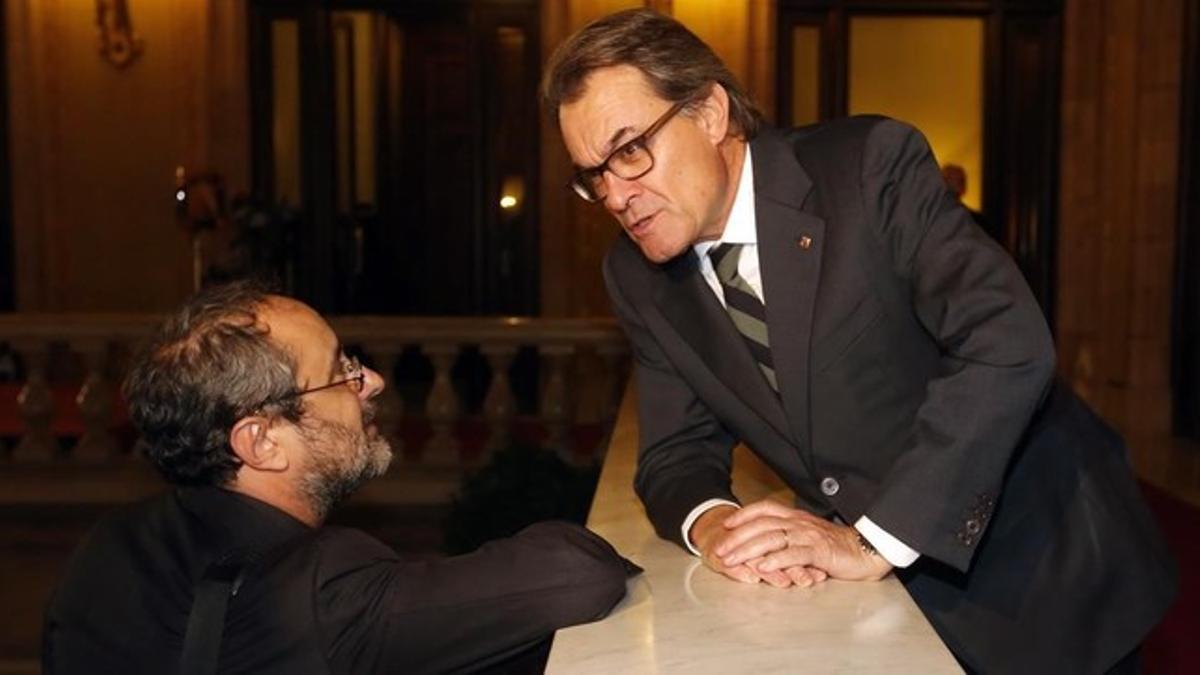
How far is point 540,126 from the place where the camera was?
11.8 metres

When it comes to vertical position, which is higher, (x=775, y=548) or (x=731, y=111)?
(x=731, y=111)

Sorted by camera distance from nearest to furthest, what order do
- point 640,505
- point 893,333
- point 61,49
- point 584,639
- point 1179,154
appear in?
point 584,639 → point 893,333 → point 640,505 → point 1179,154 → point 61,49

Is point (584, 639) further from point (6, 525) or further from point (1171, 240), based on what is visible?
point (1171, 240)

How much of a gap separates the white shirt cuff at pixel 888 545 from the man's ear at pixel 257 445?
81 centimetres

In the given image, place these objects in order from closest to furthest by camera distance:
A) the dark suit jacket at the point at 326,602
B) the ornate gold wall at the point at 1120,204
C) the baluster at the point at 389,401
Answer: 1. the dark suit jacket at the point at 326,602
2. the baluster at the point at 389,401
3. the ornate gold wall at the point at 1120,204

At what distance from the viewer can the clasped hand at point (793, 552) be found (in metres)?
2.03

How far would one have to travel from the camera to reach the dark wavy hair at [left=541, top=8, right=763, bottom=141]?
209 cm

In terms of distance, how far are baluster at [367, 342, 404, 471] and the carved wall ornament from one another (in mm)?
4548

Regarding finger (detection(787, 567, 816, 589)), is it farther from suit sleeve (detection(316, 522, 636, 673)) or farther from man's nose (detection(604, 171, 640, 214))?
man's nose (detection(604, 171, 640, 214))

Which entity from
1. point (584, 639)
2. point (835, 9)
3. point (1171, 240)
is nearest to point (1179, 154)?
point (1171, 240)

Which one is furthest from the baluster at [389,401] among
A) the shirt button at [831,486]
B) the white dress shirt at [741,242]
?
the shirt button at [831,486]

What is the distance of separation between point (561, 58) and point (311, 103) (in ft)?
33.4

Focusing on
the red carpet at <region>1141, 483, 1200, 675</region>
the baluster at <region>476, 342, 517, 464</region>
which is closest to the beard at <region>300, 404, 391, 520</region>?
the red carpet at <region>1141, 483, 1200, 675</region>

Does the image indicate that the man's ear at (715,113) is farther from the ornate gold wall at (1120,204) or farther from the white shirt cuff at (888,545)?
the ornate gold wall at (1120,204)
